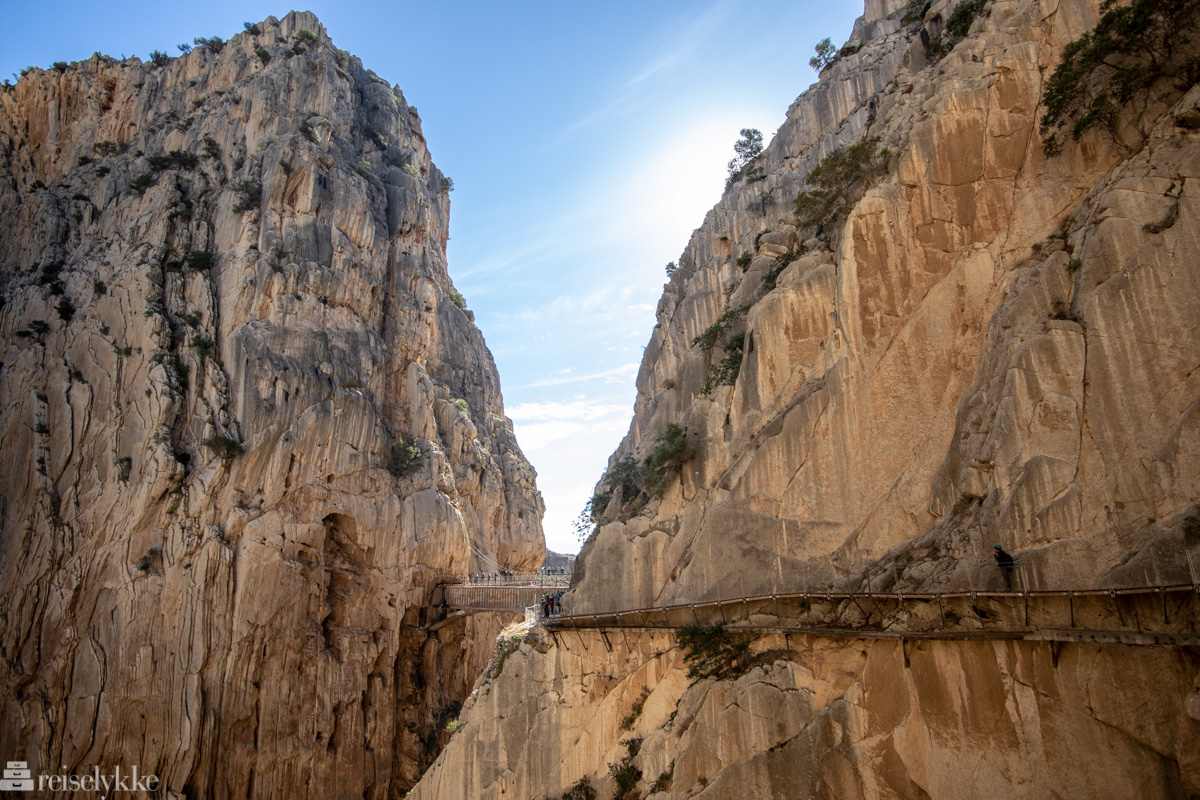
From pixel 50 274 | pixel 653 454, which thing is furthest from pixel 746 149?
pixel 50 274

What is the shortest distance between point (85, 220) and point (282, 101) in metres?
13.7

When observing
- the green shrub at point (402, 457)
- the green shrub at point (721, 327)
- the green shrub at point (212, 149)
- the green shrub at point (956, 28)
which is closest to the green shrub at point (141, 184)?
the green shrub at point (212, 149)

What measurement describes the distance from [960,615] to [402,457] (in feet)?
100

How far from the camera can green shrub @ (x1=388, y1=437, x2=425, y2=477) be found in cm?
3888

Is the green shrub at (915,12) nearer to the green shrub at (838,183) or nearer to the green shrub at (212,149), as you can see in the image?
the green shrub at (838,183)

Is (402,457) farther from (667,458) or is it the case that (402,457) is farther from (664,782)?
(664,782)

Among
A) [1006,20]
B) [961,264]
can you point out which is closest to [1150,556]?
[961,264]

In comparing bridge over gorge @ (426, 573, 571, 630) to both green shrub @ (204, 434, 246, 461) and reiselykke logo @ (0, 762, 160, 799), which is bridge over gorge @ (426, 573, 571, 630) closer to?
green shrub @ (204, 434, 246, 461)

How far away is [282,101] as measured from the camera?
151ft

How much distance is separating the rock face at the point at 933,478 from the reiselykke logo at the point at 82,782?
15196mm

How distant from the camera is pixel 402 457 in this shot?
3928cm

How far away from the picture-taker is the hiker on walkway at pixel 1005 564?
13.4m

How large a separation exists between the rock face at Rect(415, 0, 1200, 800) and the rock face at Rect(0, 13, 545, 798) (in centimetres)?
1252

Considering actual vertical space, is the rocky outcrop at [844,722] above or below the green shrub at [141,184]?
below
